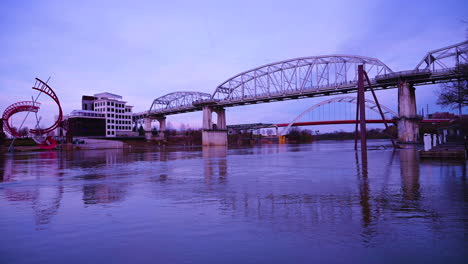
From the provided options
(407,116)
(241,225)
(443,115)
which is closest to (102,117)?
(407,116)

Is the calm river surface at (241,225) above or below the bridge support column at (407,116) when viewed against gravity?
below

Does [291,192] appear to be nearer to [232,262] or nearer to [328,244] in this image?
[328,244]

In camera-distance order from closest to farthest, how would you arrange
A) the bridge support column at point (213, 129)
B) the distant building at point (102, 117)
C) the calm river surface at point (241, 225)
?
the calm river surface at point (241, 225), the bridge support column at point (213, 129), the distant building at point (102, 117)

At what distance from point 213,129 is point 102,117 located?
1797 inches

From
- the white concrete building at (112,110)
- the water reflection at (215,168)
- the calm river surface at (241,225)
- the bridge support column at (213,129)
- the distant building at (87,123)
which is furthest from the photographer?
the white concrete building at (112,110)

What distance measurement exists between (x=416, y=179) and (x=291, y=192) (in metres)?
6.26

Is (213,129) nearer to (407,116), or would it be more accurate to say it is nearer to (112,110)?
(112,110)

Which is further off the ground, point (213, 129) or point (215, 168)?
point (213, 129)

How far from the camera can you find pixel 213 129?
11206cm

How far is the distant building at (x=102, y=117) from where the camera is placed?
118 m

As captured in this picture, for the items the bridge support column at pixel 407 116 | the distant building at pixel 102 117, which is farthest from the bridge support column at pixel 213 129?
the bridge support column at pixel 407 116

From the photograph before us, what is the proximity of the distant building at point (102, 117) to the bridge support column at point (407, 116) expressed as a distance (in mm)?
98075

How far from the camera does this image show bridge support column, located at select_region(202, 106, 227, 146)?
109 m

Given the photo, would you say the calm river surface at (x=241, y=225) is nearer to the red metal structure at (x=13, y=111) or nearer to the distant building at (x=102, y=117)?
the red metal structure at (x=13, y=111)
